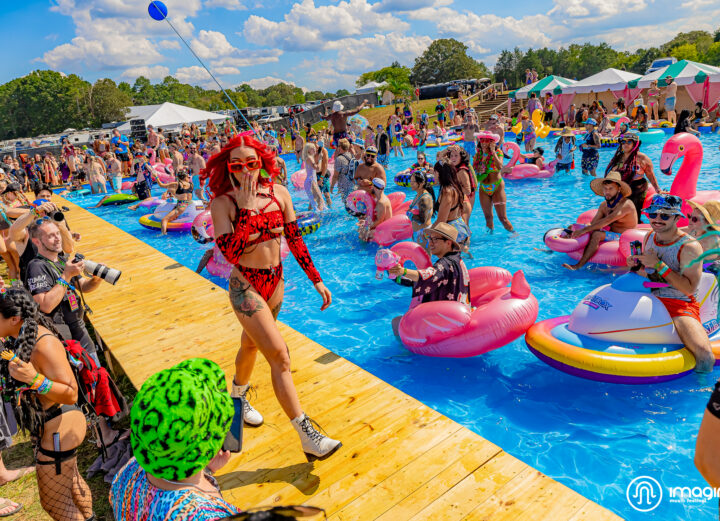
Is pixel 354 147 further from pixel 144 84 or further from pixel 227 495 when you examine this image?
pixel 144 84

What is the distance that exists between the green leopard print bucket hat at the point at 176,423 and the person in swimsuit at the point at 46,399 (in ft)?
4.85

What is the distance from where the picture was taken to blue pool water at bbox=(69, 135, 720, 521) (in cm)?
362

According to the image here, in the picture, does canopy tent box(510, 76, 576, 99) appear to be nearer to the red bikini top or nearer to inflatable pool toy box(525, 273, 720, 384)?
inflatable pool toy box(525, 273, 720, 384)

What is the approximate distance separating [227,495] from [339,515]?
0.74 metres

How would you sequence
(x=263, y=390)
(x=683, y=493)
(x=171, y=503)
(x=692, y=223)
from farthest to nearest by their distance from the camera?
(x=692, y=223) < (x=263, y=390) < (x=683, y=493) < (x=171, y=503)

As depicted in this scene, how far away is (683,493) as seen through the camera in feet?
10.9

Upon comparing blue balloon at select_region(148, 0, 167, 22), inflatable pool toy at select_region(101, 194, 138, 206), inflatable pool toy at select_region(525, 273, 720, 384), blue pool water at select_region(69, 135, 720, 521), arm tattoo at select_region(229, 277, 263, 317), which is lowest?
blue pool water at select_region(69, 135, 720, 521)

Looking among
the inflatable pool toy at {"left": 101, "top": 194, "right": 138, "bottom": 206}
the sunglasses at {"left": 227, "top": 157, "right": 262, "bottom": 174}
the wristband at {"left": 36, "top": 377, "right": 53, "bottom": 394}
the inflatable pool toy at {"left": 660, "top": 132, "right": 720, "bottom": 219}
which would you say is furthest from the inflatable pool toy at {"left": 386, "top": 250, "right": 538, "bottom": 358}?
the inflatable pool toy at {"left": 101, "top": 194, "right": 138, "bottom": 206}

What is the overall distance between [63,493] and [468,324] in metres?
3.59

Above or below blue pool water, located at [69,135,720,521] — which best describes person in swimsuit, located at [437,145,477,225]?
above

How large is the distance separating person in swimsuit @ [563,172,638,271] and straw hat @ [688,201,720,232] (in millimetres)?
1709

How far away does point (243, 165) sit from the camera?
2.94m

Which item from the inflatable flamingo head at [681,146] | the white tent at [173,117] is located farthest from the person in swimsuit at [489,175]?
the white tent at [173,117]

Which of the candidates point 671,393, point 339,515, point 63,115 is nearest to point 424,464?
point 339,515
